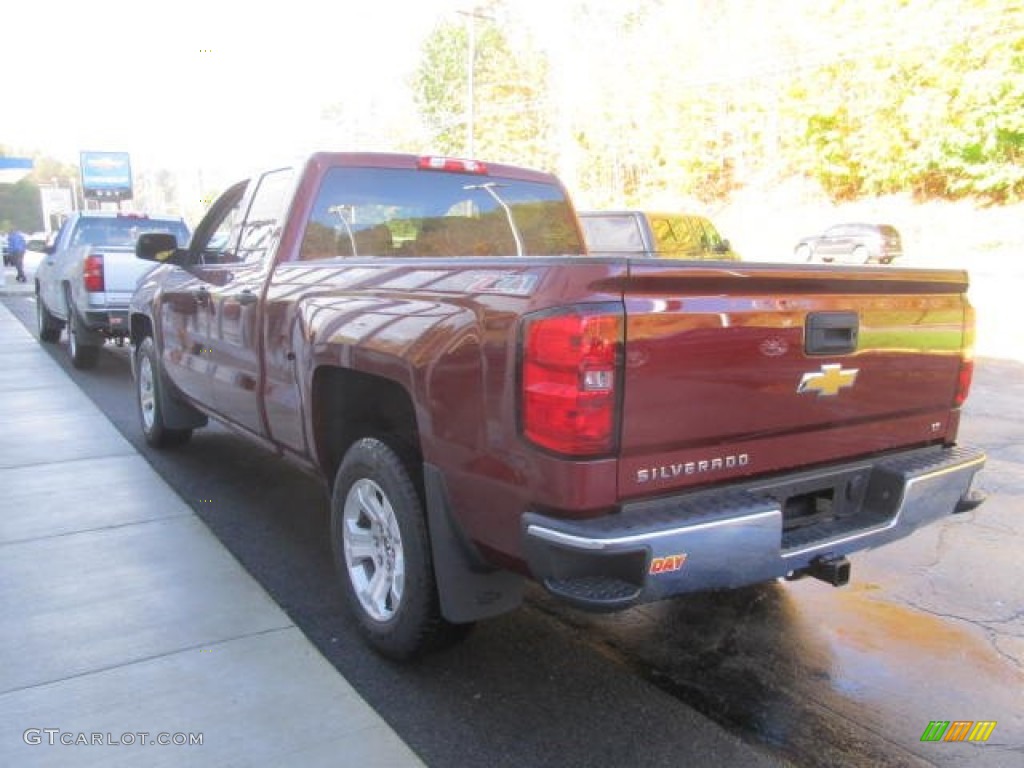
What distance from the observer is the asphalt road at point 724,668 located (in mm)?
2768

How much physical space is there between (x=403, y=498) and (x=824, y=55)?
1405 inches

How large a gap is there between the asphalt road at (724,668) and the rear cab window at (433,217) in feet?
5.41

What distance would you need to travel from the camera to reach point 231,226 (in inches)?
193

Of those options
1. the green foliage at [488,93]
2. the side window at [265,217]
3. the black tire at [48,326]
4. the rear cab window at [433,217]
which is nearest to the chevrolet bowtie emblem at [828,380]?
the rear cab window at [433,217]

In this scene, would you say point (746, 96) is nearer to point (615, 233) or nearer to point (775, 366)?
point (615, 233)

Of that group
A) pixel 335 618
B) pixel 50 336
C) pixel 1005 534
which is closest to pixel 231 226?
pixel 335 618

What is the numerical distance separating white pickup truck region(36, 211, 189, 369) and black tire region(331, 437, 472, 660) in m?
6.57

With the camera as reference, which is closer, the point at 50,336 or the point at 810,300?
the point at 810,300

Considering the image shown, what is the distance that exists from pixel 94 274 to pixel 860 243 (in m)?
24.9

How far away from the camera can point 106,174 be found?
204ft

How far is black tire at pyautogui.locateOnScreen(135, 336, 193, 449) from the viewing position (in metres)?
5.95

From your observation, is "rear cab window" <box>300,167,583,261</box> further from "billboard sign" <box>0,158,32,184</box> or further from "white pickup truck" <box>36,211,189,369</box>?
"billboard sign" <box>0,158,32,184</box>

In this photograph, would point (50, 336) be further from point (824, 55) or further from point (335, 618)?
point (824, 55)

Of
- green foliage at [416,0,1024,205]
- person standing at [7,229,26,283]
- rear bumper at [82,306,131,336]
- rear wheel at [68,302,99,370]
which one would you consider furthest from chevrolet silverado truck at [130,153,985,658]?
green foliage at [416,0,1024,205]
